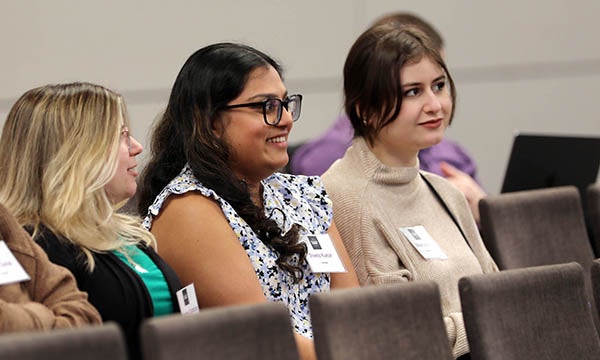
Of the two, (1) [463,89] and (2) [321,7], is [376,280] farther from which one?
(1) [463,89]

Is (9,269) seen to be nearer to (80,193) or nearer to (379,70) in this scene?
(80,193)

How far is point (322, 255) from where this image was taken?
9.12 feet

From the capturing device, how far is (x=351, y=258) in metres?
3.05

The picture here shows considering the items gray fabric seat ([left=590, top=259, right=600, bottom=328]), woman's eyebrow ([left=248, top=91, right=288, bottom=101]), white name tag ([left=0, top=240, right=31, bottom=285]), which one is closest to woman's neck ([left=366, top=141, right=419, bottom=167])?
woman's eyebrow ([left=248, top=91, right=288, bottom=101])

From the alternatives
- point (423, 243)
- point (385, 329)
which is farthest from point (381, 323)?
point (423, 243)

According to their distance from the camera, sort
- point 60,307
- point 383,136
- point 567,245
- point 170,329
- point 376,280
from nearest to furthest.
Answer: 1. point 170,329
2. point 60,307
3. point 376,280
4. point 383,136
5. point 567,245

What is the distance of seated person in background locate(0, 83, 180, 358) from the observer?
7.60 feet

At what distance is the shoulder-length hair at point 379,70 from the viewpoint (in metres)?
3.16

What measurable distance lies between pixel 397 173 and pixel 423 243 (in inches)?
9.0

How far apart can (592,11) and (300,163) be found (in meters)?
2.69

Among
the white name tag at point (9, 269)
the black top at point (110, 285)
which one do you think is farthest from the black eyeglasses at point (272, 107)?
the white name tag at point (9, 269)

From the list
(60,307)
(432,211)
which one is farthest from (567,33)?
Answer: (60,307)

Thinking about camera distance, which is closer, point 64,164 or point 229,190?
point 64,164

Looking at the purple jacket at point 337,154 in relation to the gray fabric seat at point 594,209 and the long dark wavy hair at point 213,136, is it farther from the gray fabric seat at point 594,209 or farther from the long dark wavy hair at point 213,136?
the long dark wavy hair at point 213,136
